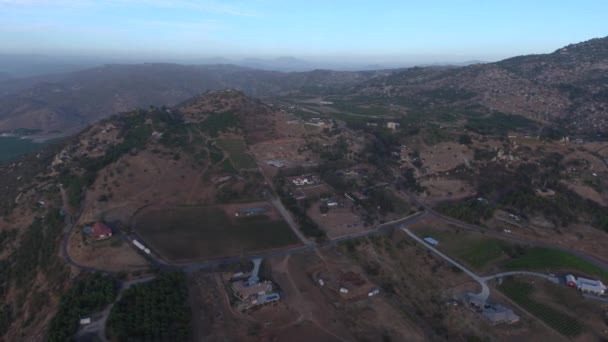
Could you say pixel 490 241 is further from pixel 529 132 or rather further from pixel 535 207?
pixel 529 132

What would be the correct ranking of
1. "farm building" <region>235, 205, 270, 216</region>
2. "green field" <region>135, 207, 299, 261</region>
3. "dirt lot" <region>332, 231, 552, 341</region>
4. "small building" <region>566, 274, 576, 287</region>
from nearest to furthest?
"dirt lot" <region>332, 231, 552, 341</region> → "small building" <region>566, 274, 576, 287</region> → "green field" <region>135, 207, 299, 261</region> → "farm building" <region>235, 205, 270, 216</region>

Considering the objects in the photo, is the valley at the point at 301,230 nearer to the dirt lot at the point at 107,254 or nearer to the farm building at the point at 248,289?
the dirt lot at the point at 107,254

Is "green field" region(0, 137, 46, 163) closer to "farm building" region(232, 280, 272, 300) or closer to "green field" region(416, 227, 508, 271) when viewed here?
"farm building" region(232, 280, 272, 300)

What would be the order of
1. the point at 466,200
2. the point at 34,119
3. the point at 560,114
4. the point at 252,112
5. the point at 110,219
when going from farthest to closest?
the point at 34,119, the point at 560,114, the point at 252,112, the point at 466,200, the point at 110,219

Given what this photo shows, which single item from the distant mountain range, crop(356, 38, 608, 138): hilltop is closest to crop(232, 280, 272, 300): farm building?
crop(356, 38, 608, 138): hilltop

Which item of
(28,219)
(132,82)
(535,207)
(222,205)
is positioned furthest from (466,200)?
(132,82)
